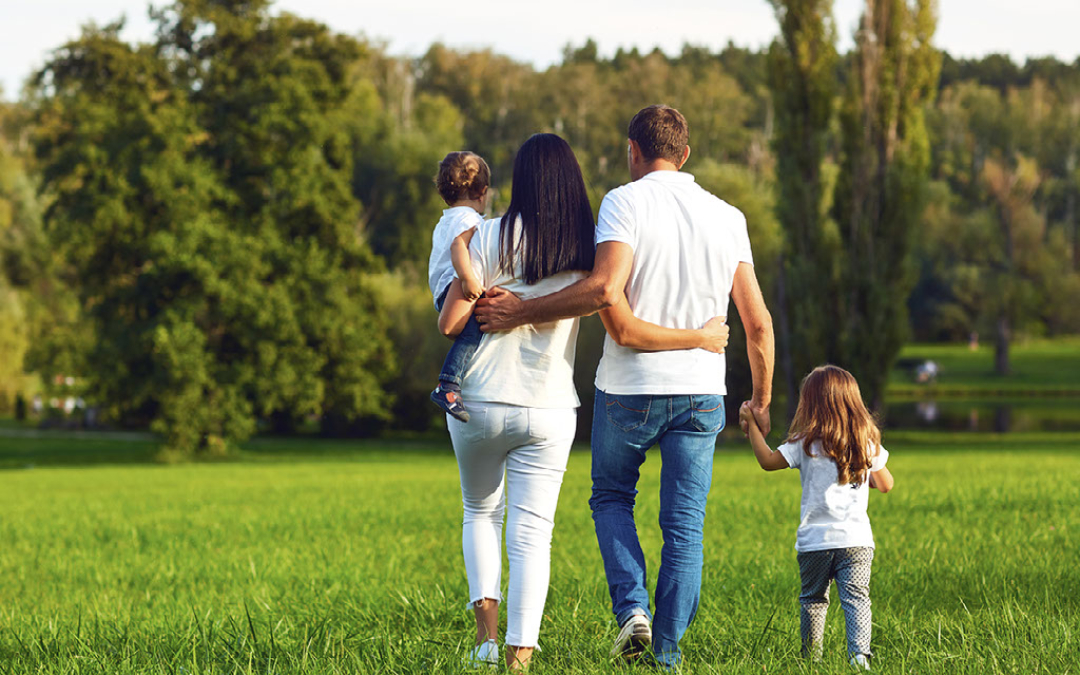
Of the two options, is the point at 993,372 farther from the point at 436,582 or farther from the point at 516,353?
the point at 516,353

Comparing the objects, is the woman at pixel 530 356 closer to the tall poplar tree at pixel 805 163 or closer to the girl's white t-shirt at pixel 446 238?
the girl's white t-shirt at pixel 446 238

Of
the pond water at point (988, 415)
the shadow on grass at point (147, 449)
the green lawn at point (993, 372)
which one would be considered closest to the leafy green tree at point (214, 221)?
the shadow on grass at point (147, 449)

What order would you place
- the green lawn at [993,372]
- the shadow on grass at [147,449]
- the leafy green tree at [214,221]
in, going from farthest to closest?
the green lawn at [993,372] → the shadow on grass at [147,449] → the leafy green tree at [214,221]

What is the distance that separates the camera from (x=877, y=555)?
24.2 feet

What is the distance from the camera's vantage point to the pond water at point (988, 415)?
3731cm

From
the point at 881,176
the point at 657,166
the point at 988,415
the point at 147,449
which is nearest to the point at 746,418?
the point at 657,166

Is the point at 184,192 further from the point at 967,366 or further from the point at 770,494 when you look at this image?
the point at 967,366

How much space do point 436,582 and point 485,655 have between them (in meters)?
2.89

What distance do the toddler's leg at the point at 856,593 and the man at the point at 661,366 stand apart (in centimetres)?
55

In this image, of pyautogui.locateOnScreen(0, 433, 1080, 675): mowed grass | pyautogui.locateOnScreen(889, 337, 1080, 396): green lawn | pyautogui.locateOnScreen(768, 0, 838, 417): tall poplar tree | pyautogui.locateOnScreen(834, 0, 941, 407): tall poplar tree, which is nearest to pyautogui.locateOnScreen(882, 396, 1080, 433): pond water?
pyautogui.locateOnScreen(889, 337, 1080, 396): green lawn

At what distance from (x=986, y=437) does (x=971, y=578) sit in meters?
28.2

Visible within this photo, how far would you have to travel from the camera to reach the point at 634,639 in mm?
4203

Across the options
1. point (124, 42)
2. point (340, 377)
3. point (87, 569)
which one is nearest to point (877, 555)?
point (87, 569)

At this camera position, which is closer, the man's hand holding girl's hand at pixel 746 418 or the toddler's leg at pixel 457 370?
the toddler's leg at pixel 457 370
